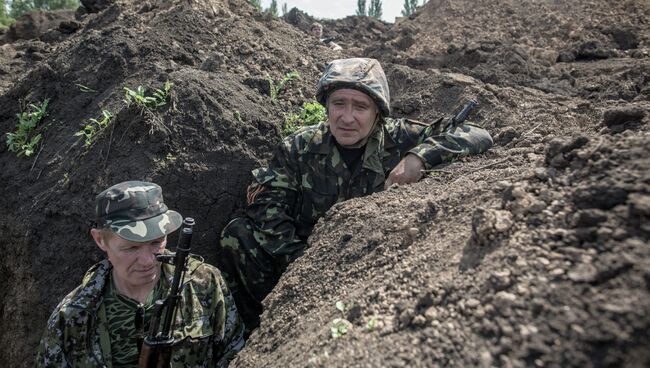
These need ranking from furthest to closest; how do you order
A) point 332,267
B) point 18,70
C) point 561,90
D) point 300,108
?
1. point 18,70
2. point 561,90
3. point 300,108
4. point 332,267

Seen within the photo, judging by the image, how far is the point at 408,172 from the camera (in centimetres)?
330

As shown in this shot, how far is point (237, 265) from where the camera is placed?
11.8 feet

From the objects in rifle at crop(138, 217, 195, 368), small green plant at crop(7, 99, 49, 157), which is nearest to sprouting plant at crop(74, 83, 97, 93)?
small green plant at crop(7, 99, 49, 157)

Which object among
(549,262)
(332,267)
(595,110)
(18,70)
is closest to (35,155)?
(332,267)

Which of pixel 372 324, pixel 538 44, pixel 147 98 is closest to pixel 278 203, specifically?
pixel 147 98

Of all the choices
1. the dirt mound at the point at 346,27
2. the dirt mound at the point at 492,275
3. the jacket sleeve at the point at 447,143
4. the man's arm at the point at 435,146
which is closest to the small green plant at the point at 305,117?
the man's arm at the point at 435,146

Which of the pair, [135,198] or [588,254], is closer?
[588,254]

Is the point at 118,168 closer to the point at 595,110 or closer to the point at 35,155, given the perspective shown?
the point at 35,155

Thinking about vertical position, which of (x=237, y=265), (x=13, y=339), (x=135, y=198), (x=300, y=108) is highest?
(x=300, y=108)

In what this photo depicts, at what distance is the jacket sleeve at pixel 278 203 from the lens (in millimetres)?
3494

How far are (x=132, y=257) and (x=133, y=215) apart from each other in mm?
228

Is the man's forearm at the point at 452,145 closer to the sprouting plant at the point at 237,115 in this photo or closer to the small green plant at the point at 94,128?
the sprouting plant at the point at 237,115

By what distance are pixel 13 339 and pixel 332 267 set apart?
8.90 ft

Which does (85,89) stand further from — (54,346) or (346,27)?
(346,27)
